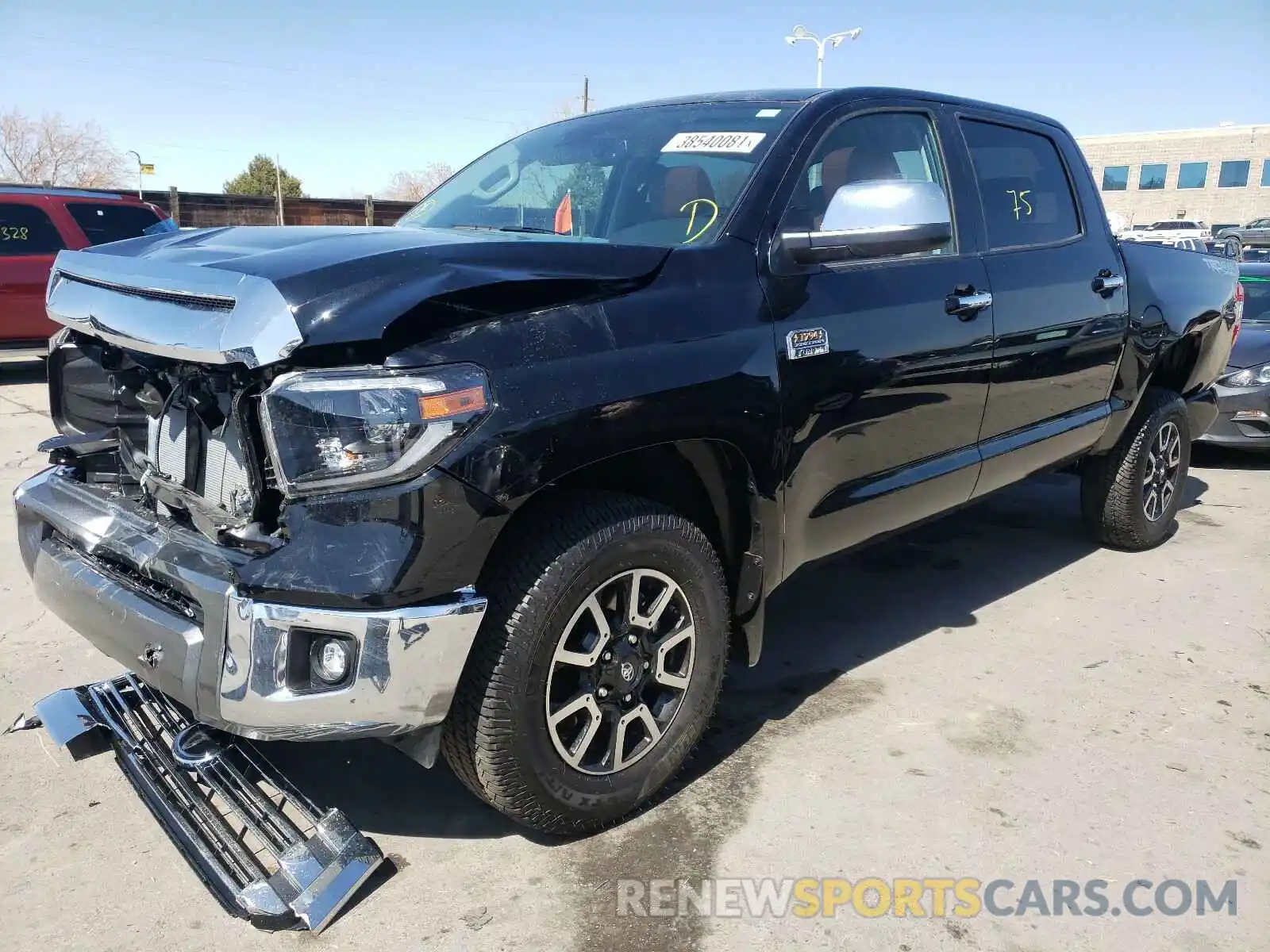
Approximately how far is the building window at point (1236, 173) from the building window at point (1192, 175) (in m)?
0.90

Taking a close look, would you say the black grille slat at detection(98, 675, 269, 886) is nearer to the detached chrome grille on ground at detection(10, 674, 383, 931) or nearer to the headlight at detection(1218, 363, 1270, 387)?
the detached chrome grille on ground at detection(10, 674, 383, 931)

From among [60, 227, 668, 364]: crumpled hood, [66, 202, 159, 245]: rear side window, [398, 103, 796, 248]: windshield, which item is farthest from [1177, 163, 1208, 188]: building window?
[60, 227, 668, 364]: crumpled hood

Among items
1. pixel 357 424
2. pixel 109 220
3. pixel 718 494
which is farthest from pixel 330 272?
→ pixel 109 220

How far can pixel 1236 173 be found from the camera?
54.8 m

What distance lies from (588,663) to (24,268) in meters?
10.4

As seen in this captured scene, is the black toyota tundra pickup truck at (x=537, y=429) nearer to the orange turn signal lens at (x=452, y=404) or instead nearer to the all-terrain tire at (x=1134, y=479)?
the orange turn signal lens at (x=452, y=404)

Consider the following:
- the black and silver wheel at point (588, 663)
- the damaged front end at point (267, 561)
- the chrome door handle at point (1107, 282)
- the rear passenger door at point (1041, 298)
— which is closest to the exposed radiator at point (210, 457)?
the damaged front end at point (267, 561)

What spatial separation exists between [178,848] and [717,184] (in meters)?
2.35

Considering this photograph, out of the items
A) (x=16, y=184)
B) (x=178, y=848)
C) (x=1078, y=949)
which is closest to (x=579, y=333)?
(x=178, y=848)

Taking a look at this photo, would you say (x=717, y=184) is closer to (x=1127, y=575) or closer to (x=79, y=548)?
(x=79, y=548)

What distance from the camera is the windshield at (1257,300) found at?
8.38 meters

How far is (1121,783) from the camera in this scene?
2930mm

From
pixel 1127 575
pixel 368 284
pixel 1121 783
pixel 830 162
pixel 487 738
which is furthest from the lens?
pixel 1127 575

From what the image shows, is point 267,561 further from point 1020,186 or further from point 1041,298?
point 1020,186
